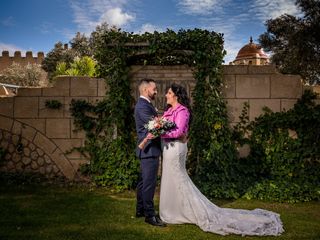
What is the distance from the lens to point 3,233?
459 cm

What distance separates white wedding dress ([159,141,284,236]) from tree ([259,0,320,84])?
37.3 ft

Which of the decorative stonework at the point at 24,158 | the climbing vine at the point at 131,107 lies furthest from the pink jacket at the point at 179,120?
the decorative stonework at the point at 24,158

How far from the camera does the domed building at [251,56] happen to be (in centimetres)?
3356

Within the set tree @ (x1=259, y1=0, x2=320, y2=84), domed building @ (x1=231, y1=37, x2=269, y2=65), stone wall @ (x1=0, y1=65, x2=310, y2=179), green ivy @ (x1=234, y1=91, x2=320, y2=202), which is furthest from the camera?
domed building @ (x1=231, y1=37, x2=269, y2=65)

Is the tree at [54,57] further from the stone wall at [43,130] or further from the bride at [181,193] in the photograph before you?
the bride at [181,193]

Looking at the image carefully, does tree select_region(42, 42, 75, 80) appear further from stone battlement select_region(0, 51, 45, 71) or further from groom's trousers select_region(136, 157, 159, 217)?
groom's trousers select_region(136, 157, 159, 217)

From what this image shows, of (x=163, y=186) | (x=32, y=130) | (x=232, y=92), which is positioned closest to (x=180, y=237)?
(x=163, y=186)

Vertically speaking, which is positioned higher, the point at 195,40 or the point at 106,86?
the point at 195,40

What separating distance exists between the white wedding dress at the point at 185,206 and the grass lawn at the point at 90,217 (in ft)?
0.53

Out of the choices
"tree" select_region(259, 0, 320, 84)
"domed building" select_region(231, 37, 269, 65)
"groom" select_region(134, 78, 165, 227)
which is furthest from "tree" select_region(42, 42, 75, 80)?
"groom" select_region(134, 78, 165, 227)

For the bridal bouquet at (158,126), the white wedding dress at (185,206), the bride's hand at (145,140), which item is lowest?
the white wedding dress at (185,206)

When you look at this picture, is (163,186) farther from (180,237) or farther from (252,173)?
(252,173)

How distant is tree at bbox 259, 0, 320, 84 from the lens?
14.9 metres

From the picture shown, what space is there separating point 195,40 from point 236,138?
2212 millimetres
